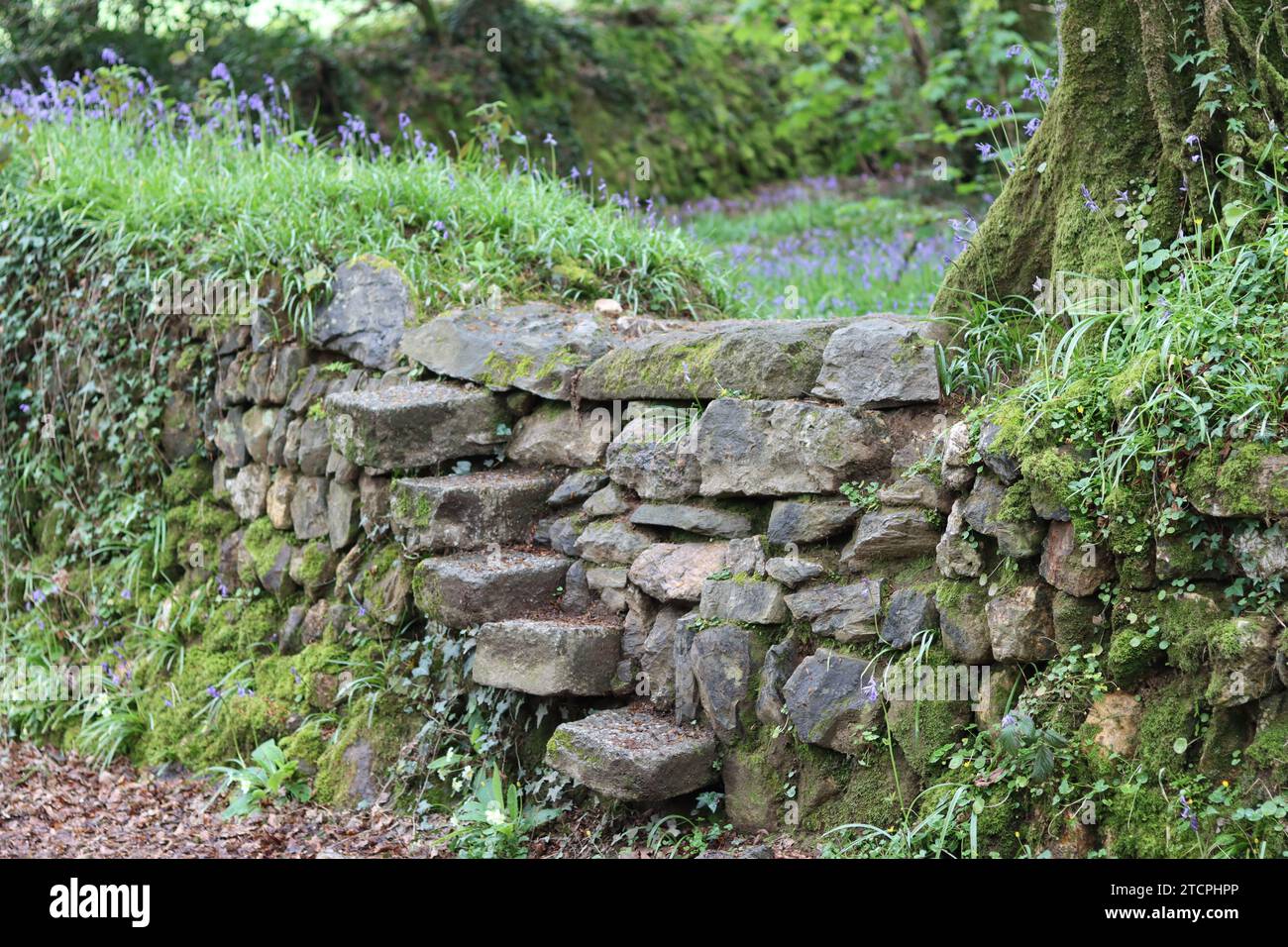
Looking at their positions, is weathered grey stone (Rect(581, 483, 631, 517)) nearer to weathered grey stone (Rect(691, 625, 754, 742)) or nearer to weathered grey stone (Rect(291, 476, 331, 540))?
weathered grey stone (Rect(691, 625, 754, 742))

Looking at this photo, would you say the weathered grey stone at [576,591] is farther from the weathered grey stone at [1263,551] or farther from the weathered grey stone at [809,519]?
the weathered grey stone at [1263,551]

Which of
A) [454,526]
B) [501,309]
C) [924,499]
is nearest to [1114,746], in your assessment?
[924,499]

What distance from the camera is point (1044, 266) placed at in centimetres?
392

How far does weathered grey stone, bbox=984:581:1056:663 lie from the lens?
3225mm

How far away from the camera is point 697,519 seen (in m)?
4.20

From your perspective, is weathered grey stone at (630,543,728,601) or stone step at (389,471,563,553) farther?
stone step at (389,471,563,553)

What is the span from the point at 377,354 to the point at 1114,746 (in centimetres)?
342

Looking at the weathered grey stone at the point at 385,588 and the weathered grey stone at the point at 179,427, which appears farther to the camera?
the weathered grey stone at the point at 179,427

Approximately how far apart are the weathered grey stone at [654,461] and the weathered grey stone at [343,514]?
4.15ft

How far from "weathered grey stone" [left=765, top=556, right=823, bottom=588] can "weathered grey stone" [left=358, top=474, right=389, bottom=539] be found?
1.82 meters

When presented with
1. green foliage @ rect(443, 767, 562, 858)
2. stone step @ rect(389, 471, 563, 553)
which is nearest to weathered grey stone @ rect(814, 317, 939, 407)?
stone step @ rect(389, 471, 563, 553)

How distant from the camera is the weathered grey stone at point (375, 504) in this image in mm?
5039

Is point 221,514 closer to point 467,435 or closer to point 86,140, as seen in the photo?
point 467,435

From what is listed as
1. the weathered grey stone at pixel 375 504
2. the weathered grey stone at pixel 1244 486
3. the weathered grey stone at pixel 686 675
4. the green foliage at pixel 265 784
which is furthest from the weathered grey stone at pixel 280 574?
the weathered grey stone at pixel 1244 486
